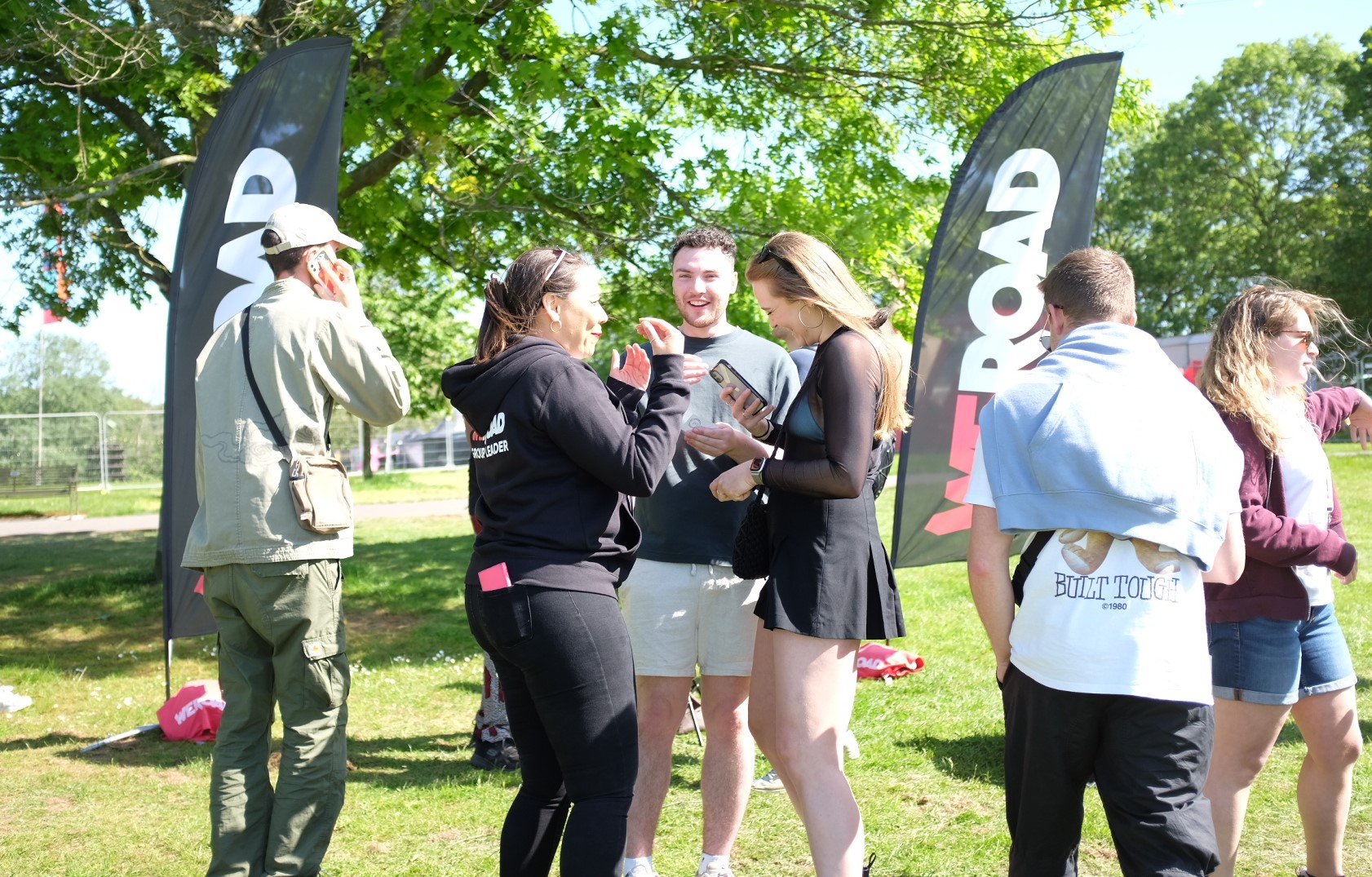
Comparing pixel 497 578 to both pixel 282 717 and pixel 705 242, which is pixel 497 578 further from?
pixel 705 242

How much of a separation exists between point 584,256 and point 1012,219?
2.98 meters

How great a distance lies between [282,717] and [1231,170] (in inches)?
1747

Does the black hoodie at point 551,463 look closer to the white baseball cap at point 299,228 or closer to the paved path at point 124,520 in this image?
the white baseball cap at point 299,228

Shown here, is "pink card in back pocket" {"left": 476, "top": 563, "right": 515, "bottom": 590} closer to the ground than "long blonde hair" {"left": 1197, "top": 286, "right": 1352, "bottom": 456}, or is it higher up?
closer to the ground

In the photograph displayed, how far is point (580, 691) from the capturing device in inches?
99.1

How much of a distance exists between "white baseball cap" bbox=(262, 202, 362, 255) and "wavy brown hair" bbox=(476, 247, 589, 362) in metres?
0.85

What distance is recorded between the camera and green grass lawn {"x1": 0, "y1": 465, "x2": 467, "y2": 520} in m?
20.1

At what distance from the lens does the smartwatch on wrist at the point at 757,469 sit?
9.61 ft

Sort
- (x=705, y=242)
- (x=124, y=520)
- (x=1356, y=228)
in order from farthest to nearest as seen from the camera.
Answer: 1. (x=1356, y=228)
2. (x=124, y=520)
3. (x=705, y=242)

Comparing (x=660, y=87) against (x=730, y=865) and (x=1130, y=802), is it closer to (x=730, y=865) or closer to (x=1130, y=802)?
(x=730, y=865)

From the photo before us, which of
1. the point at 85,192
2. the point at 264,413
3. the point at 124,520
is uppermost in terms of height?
the point at 85,192

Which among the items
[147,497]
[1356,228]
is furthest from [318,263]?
[1356,228]

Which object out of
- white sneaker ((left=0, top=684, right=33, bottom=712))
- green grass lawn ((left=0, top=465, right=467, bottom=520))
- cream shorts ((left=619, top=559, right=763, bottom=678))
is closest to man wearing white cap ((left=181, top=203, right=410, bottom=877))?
cream shorts ((left=619, top=559, right=763, bottom=678))

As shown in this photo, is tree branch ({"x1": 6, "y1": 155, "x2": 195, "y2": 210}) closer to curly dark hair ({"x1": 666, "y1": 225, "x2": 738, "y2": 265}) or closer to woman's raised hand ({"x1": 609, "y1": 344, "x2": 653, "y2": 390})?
curly dark hair ({"x1": 666, "y1": 225, "x2": 738, "y2": 265})
